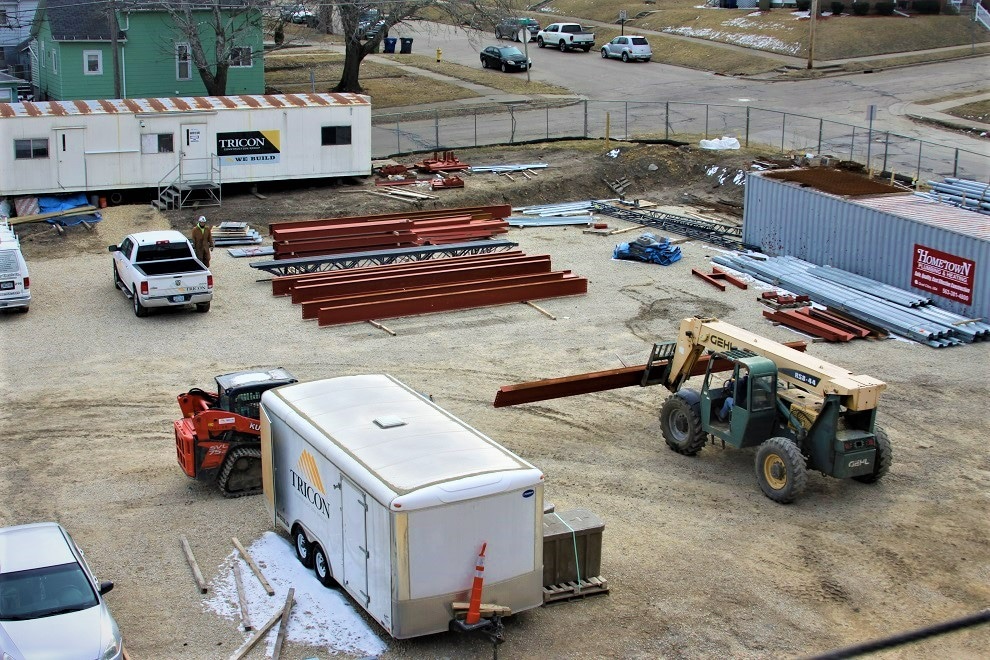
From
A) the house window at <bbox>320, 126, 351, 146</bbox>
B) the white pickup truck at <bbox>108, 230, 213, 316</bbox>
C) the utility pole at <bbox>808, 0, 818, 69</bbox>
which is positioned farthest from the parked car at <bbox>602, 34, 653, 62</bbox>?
the white pickup truck at <bbox>108, 230, 213, 316</bbox>

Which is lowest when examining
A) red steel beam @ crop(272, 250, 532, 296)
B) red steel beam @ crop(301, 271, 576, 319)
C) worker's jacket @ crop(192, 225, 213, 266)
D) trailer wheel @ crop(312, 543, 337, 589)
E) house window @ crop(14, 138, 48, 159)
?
trailer wheel @ crop(312, 543, 337, 589)

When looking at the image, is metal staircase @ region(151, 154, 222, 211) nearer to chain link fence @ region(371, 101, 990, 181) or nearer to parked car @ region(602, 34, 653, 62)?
chain link fence @ region(371, 101, 990, 181)

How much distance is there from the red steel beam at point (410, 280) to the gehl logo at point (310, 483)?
1298 cm

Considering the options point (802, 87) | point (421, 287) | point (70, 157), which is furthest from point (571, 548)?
point (802, 87)

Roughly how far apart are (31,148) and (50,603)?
983 inches

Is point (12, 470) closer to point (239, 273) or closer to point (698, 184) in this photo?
point (239, 273)

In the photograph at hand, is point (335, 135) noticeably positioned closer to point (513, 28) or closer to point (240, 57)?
point (240, 57)

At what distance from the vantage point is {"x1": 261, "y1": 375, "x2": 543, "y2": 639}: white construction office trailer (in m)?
12.8

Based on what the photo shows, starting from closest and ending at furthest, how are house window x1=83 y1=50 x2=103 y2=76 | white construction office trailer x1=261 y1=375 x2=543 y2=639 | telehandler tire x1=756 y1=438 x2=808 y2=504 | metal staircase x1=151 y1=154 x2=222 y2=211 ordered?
white construction office trailer x1=261 y1=375 x2=543 y2=639, telehandler tire x1=756 y1=438 x2=808 y2=504, metal staircase x1=151 y1=154 x2=222 y2=211, house window x1=83 y1=50 x2=103 y2=76

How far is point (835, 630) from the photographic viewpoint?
46.5ft

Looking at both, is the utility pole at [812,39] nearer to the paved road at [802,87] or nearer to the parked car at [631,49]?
the paved road at [802,87]

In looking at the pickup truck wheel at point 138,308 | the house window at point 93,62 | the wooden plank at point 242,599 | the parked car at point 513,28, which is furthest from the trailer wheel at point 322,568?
the parked car at point 513,28

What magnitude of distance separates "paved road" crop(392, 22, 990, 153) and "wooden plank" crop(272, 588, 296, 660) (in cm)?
3596

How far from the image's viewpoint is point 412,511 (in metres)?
12.6
